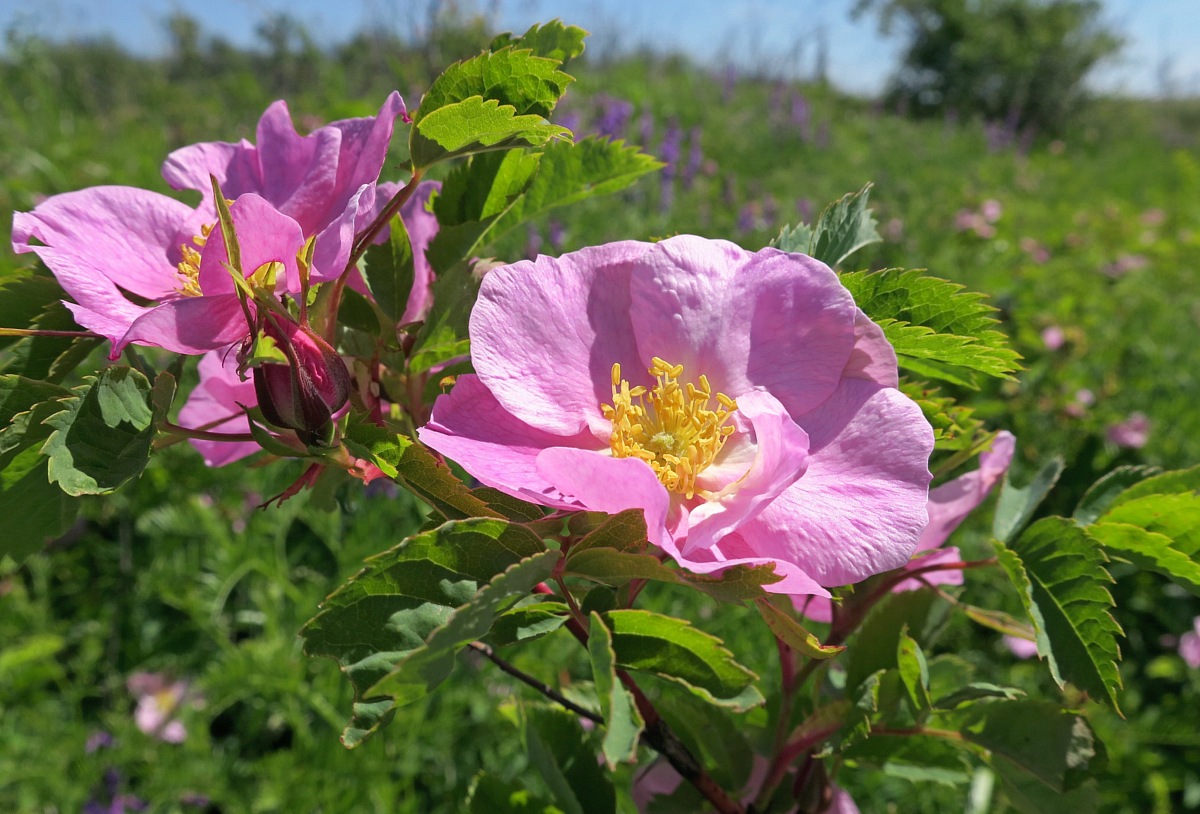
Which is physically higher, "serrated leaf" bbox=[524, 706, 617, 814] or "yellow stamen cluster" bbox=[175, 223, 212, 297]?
"yellow stamen cluster" bbox=[175, 223, 212, 297]

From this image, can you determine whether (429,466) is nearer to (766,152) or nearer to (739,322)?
(739,322)

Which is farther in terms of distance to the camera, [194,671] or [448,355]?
[194,671]

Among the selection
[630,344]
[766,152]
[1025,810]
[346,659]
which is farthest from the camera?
[766,152]

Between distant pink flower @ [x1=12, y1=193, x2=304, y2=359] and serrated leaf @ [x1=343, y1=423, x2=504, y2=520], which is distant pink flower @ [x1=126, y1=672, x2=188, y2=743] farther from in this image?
serrated leaf @ [x1=343, y1=423, x2=504, y2=520]

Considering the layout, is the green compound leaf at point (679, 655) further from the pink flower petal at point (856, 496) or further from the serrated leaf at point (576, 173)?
the serrated leaf at point (576, 173)

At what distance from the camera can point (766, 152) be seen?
18.4 ft

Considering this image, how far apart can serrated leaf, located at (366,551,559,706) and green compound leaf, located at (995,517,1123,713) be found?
0.32m

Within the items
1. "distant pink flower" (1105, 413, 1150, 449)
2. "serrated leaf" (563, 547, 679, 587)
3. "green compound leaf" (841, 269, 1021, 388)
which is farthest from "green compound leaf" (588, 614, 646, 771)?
"distant pink flower" (1105, 413, 1150, 449)

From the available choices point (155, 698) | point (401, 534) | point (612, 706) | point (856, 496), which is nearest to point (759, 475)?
point (856, 496)

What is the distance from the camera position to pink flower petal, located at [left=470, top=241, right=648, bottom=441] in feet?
1.40

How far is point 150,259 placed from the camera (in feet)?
1.67

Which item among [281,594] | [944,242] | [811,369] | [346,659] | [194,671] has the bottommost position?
[194,671]

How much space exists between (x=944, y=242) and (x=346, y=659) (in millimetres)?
4184

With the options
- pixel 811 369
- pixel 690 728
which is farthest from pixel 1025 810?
pixel 811 369
